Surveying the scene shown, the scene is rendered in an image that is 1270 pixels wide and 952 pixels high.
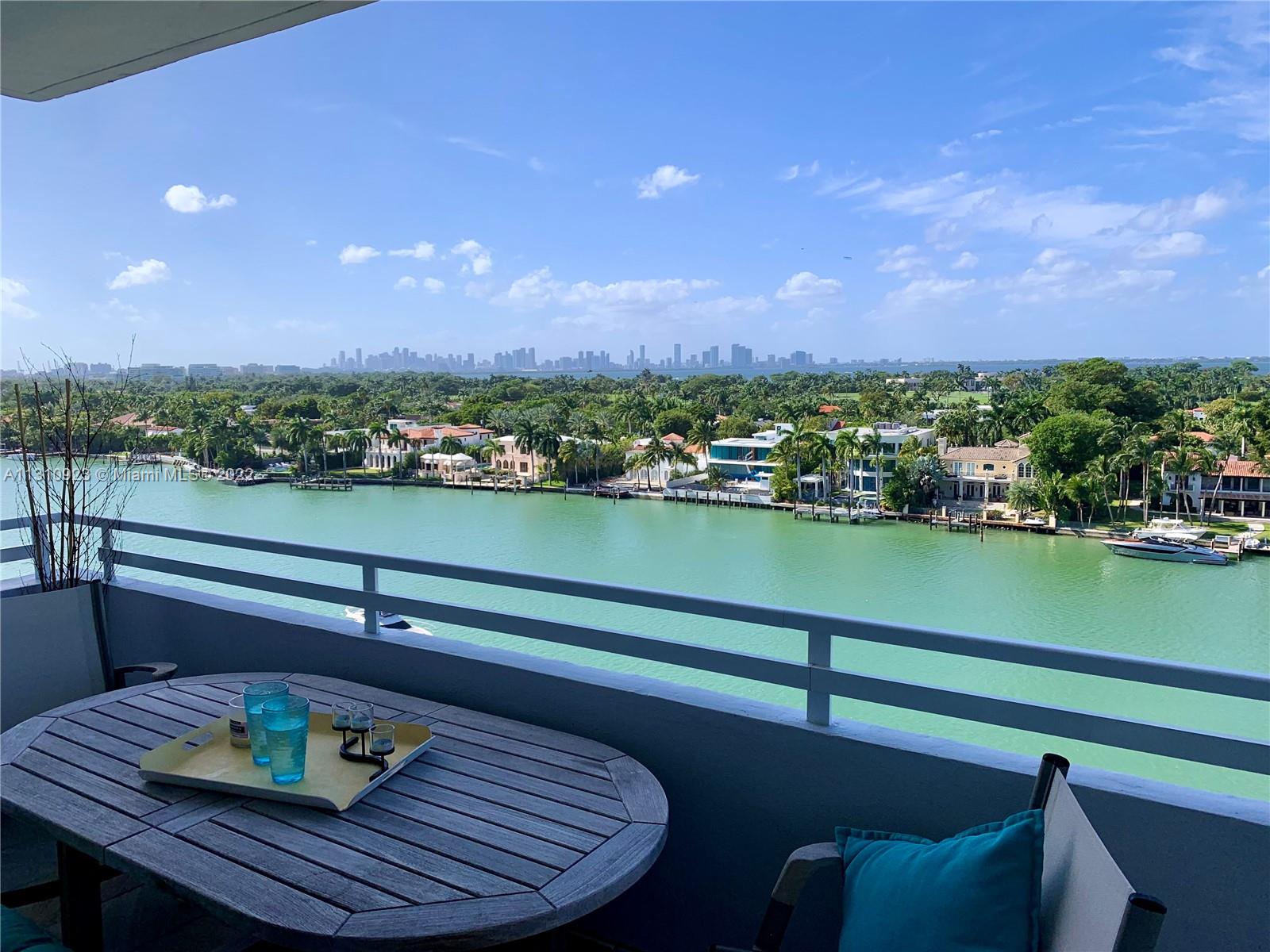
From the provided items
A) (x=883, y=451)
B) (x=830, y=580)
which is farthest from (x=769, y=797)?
(x=883, y=451)

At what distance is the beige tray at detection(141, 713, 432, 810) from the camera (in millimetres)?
1311

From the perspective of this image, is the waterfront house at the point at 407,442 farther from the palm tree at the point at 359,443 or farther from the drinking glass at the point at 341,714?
the drinking glass at the point at 341,714

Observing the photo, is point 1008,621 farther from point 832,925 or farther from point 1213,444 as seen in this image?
point 832,925

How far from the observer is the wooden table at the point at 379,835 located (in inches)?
41.3

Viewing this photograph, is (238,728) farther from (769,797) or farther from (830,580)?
(830,580)

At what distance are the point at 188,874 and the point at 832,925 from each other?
1.06m

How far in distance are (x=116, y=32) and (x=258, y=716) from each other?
1.29m

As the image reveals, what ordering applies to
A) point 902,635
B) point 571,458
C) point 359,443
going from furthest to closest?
point 359,443
point 571,458
point 902,635

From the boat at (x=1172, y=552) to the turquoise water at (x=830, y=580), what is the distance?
0.27m

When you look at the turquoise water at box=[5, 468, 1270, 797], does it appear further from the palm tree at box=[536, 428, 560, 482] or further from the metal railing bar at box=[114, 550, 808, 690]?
the metal railing bar at box=[114, 550, 808, 690]

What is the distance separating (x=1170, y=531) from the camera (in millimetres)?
27969

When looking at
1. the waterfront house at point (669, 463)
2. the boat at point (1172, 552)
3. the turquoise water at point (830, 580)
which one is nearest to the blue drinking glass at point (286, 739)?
the turquoise water at point (830, 580)

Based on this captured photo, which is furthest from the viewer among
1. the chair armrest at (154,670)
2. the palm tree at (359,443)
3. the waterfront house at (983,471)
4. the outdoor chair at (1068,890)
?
the palm tree at (359,443)

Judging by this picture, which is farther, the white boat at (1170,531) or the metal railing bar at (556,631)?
the white boat at (1170,531)
